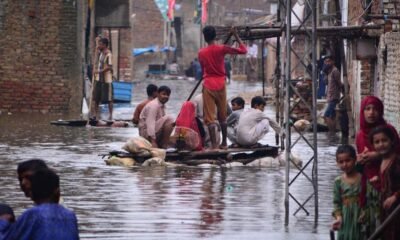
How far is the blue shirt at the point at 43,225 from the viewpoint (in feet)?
23.4

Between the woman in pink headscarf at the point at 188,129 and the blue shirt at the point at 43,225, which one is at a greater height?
the blue shirt at the point at 43,225

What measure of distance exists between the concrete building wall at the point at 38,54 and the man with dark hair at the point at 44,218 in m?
22.3

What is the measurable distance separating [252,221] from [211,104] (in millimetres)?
5677

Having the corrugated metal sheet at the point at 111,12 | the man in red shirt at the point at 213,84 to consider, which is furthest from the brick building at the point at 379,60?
the corrugated metal sheet at the point at 111,12

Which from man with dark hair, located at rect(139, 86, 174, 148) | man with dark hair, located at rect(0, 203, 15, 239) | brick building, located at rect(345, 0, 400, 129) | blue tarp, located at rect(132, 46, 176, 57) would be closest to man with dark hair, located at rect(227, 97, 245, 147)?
man with dark hair, located at rect(139, 86, 174, 148)

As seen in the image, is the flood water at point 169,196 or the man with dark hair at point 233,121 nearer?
the flood water at point 169,196

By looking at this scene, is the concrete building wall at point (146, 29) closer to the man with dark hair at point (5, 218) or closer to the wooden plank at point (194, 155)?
the wooden plank at point (194, 155)

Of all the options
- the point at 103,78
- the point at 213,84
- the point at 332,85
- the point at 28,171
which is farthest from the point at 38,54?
the point at 28,171

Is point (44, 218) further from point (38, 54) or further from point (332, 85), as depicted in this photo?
point (38, 54)

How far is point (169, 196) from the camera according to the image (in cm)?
1404

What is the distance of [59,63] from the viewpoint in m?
29.7

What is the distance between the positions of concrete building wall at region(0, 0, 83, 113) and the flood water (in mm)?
8852

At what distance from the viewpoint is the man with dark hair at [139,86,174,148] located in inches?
696

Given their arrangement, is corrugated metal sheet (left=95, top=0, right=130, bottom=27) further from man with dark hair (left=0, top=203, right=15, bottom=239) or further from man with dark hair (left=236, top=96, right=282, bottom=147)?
man with dark hair (left=0, top=203, right=15, bottom=239)
